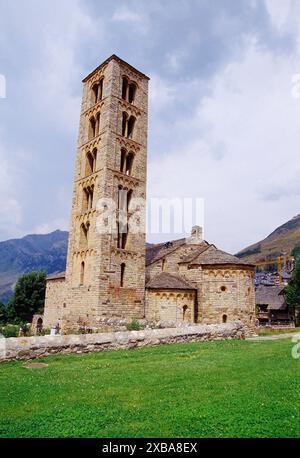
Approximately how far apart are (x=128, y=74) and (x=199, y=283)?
19574mm

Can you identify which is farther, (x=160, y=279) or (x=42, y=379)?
(x=160, y=279)

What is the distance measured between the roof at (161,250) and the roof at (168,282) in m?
2.26

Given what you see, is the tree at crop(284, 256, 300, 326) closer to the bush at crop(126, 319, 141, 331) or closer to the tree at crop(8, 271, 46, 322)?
the bush at crop(126, 319, 141, 331)

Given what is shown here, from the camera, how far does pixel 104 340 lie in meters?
14.5

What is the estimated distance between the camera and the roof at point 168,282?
25.8m

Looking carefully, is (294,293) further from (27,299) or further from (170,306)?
(27,299)

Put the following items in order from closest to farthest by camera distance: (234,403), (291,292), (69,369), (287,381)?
(234,403)
(287,381)
(69,369)
(291,292)

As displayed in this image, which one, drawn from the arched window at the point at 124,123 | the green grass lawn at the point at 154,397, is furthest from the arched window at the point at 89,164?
the green grass lawn at the point at 154,397

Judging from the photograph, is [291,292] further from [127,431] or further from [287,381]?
[127,431]

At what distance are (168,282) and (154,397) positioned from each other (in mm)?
18923

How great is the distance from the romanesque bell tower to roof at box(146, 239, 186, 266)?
3487 millimetres

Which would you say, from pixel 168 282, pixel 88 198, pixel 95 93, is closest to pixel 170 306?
pixel 168 282
